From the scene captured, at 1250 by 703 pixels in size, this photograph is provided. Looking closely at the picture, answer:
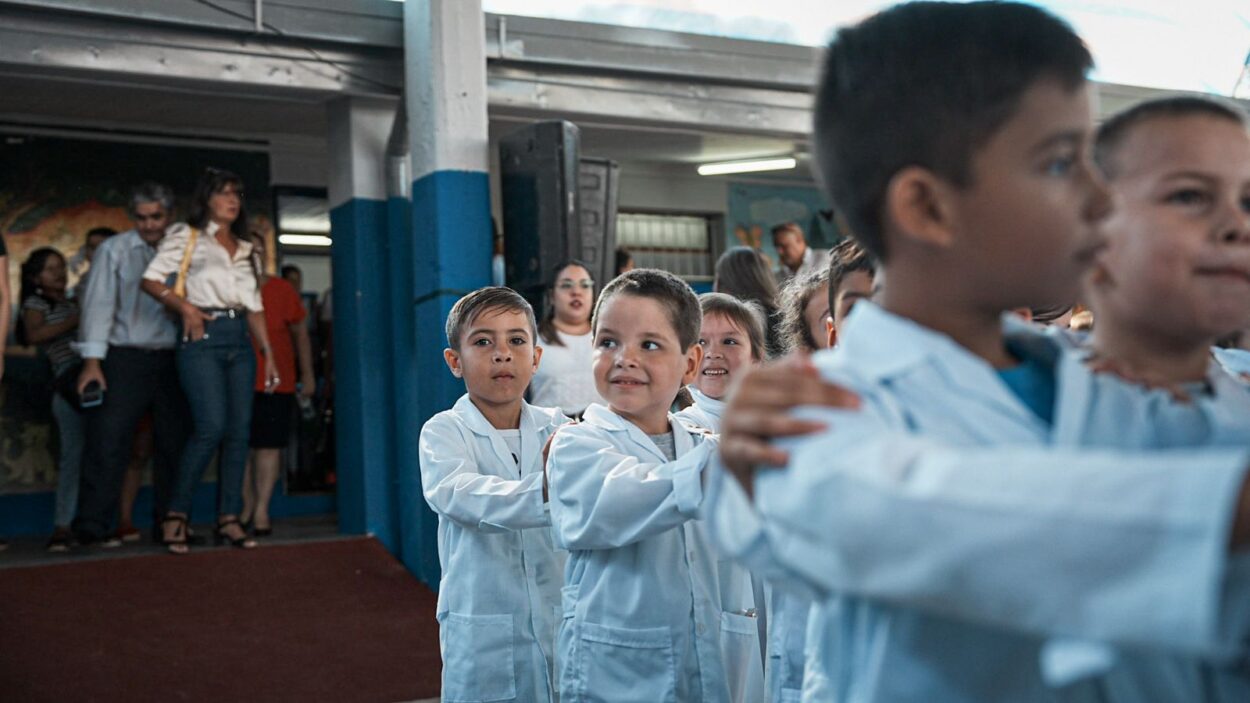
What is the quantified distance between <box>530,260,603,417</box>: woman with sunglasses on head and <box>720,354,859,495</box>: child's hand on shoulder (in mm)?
4180

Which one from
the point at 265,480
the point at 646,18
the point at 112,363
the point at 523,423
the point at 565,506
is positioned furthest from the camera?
Answer: the point at 646,18

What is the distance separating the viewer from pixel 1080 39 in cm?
112

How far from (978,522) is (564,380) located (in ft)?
15.3

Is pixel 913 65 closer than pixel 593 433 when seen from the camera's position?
Yes

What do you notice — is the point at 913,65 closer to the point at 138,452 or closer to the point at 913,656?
the point at 913,656

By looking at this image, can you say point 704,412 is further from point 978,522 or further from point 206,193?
point 206,193

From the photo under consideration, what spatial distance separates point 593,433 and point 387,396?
510cm

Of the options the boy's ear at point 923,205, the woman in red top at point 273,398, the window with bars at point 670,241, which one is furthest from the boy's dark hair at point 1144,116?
the window with bars at point 670,241

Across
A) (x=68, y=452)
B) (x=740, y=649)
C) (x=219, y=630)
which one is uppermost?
(x=68, y=452)

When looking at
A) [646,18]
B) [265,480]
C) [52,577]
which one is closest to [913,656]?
[52,577]

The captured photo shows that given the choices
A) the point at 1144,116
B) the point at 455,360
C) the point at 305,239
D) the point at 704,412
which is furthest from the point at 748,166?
the point at 1144,116

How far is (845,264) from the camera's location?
2697mm

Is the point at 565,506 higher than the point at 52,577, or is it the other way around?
the point at 565,506

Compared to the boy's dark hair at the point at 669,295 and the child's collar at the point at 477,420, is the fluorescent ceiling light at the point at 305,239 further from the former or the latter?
the boy's dark hair at the point at 669,295
